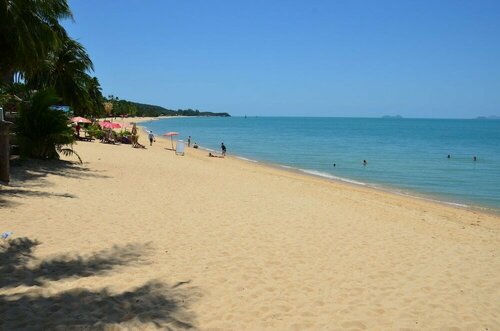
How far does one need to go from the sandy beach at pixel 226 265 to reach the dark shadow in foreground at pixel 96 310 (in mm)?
12

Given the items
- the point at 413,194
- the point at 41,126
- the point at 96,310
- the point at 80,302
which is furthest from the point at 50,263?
the point at 413,194

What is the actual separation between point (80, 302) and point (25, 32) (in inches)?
325

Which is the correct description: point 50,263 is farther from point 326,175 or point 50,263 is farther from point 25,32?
point 326,175

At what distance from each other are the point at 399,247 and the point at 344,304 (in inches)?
132

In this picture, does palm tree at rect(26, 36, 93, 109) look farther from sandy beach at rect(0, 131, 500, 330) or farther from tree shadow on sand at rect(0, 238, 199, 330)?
tree shadow on sand at rect(0, 238, 199, 330)

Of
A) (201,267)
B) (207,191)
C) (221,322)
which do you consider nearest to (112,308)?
(221,322)

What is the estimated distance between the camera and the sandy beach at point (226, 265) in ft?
15.0

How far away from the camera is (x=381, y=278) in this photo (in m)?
6.12

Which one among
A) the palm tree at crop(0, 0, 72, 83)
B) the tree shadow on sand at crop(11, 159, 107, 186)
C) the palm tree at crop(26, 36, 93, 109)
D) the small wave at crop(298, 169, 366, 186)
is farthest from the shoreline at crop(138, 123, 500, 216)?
the palm tree at crop(26, 36, 93, 109)

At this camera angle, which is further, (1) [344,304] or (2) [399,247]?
(2) [399,247]

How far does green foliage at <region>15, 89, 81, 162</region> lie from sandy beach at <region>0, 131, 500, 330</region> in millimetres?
2511

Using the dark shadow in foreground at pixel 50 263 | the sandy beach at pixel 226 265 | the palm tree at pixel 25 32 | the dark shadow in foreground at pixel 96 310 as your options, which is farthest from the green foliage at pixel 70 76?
the dark shadow in foreground at pixel 96 310

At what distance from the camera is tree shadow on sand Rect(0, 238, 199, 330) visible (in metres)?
4.12

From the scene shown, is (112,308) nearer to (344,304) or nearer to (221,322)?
(221,322)
